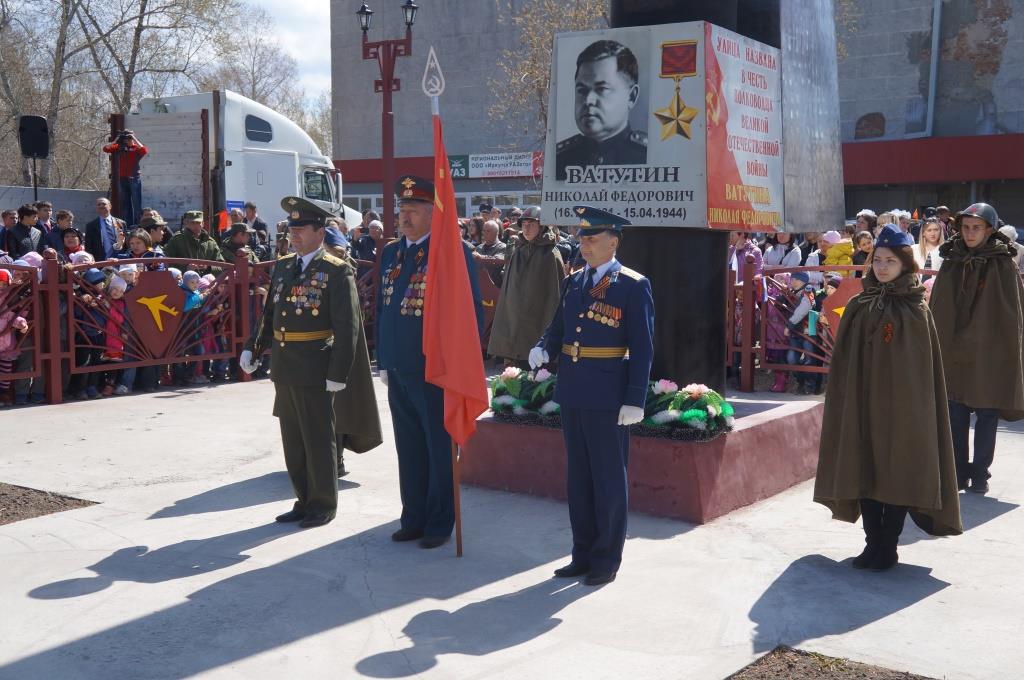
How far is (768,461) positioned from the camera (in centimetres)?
693

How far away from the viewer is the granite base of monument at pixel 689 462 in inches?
248

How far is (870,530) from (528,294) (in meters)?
6.31

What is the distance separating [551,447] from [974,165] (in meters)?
24.5

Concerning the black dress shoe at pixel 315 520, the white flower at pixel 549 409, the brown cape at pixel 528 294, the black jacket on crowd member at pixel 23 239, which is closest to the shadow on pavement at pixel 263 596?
the black dress shoe at pixel 315 520

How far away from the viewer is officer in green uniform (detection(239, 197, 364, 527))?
6.14m

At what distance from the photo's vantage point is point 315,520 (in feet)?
20.4

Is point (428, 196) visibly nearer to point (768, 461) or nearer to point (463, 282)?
point (463, 282)

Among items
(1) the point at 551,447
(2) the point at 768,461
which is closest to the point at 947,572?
(2) the point at 768,461

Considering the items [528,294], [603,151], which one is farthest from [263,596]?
[528,294]

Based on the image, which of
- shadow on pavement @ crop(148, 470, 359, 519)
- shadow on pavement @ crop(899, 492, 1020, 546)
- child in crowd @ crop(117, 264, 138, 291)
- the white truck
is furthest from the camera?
the white truck

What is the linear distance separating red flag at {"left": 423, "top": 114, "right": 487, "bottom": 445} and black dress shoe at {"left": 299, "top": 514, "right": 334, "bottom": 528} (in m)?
1.10

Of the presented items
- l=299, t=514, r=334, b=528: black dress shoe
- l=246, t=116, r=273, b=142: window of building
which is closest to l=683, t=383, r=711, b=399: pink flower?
l=299, t=514, r=334, b=528: black dress shoe

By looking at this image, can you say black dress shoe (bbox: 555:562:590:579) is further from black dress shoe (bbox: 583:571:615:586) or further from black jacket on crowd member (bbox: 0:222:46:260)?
black jacket on crowd member (bbox: 0:222:46:260)

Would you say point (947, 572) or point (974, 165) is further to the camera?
point (974, 165)
